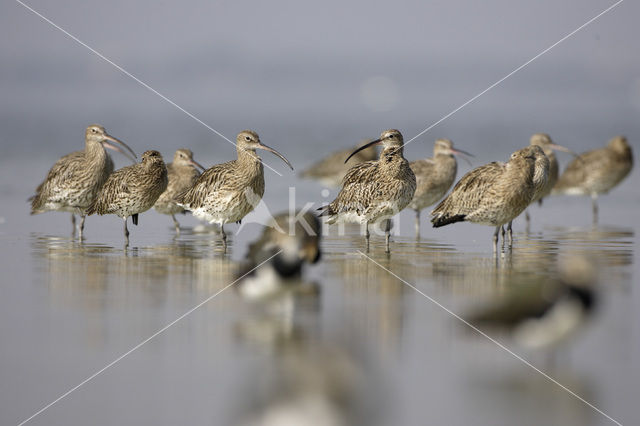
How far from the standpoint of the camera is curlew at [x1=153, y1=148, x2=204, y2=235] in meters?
14.6

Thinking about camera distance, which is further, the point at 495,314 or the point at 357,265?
the point at 357,265

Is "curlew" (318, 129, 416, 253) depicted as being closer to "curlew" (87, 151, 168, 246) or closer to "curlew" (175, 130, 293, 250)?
"curlew" (175, 130, 293, 250)

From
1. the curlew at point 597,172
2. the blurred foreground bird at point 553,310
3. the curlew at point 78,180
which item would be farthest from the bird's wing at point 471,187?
the curlew at point 597,172

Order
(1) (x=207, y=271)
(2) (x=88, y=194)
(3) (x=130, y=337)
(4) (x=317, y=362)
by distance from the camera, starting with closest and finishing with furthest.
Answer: (4) (x=317, y=362), (3) (x=130, y=337), (1) (x=207, y=271), (2) (x=88, y=194)

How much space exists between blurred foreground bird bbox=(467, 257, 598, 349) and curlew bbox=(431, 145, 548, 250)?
529 cm

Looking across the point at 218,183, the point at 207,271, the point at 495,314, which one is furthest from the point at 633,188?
the point at 495,314

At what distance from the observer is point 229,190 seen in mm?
12680

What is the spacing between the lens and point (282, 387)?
18.4 ft

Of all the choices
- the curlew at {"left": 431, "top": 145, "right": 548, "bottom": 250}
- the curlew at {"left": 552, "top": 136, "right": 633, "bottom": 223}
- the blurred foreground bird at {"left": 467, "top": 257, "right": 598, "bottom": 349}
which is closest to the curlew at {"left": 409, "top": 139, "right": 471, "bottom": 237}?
the curlew at {"left": 431, "top": 145, "right": 548, "bottom": 250}

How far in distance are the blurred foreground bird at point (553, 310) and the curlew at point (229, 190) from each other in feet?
21.3

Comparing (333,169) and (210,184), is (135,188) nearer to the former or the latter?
(210,184)

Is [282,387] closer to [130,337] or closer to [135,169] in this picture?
[130,337]

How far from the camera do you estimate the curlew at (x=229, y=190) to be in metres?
12.7

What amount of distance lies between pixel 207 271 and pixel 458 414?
5127 mm
